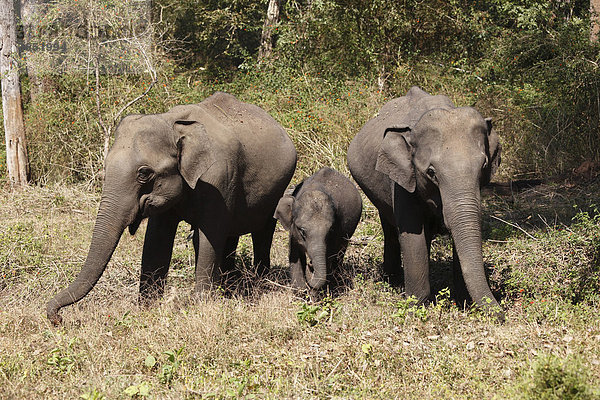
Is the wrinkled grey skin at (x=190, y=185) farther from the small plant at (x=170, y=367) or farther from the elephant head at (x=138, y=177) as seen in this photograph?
the small plant at (x=170, y=367)

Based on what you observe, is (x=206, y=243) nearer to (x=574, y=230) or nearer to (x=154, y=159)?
(x=154, y=159)

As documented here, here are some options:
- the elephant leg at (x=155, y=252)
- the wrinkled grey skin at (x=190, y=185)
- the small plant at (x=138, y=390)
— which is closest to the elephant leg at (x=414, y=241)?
the wrinkled grey skin at (x=190, y=185)

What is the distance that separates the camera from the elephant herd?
260 inches

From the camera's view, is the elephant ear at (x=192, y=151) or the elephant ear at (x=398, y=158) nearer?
the elephant ear at (x=398, y=158)

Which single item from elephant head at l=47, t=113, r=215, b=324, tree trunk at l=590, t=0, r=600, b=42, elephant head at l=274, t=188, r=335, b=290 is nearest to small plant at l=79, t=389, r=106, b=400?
elephant head at l=47, t=113, r=215, b=324

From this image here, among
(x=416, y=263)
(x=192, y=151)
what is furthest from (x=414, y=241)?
(x=192, y=151)

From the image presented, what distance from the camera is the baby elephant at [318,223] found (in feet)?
27.0

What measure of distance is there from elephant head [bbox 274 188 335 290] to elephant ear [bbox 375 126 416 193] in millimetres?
1355

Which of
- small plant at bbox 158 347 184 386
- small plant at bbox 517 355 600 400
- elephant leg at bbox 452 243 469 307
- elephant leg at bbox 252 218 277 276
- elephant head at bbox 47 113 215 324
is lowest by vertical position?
elephant leg at bbox 252 218 277 276

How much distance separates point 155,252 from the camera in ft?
26.1

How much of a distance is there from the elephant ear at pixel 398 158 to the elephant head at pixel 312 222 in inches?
53.4

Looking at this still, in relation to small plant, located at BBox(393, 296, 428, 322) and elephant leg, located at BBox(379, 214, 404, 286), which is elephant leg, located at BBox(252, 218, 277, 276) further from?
small plant, located at BBox(393, 296, 428, 322)

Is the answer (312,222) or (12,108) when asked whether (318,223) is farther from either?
(12,108)

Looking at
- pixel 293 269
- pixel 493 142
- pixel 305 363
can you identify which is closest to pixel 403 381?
pixel 305 363
